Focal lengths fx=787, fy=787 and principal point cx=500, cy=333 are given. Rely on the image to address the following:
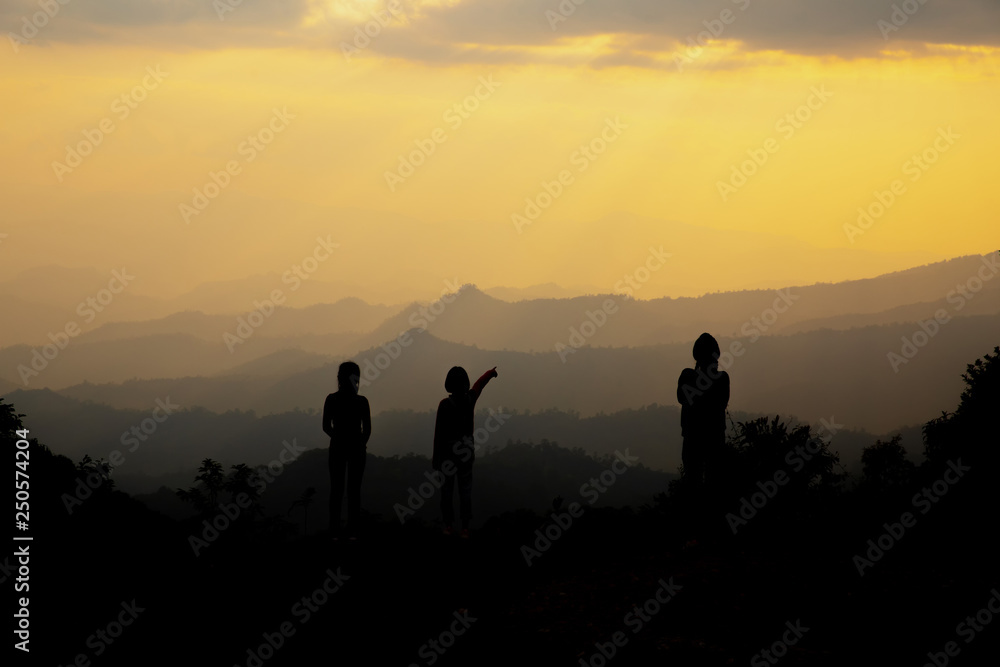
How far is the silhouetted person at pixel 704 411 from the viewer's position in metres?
11.3

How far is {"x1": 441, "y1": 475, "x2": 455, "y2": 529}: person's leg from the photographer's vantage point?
1199cm

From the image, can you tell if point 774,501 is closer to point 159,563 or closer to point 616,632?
point 616,632

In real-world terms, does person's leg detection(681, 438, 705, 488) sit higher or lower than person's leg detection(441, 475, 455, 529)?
higher

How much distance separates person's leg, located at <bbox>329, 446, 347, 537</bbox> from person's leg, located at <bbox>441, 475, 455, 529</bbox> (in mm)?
1541

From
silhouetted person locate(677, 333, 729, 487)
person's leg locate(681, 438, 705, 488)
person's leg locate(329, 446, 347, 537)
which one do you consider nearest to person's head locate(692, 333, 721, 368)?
silhouetted person locate(677, 333, 729, 487)

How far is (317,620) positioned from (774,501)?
800cm

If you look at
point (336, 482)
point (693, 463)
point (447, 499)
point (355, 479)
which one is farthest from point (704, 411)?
point (336, 482)

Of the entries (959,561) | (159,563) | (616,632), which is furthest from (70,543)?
(959,561)

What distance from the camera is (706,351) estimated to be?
11281mm

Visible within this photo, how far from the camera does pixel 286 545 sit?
12.1m

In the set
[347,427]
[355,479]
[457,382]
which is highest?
[457,382]

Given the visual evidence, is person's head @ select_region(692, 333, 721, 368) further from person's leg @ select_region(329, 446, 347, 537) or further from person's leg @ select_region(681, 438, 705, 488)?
person's leg @ select_region(329, 446, 347, 537)

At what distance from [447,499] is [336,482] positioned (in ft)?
5.67

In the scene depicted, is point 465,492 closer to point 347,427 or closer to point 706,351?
point 347,427
